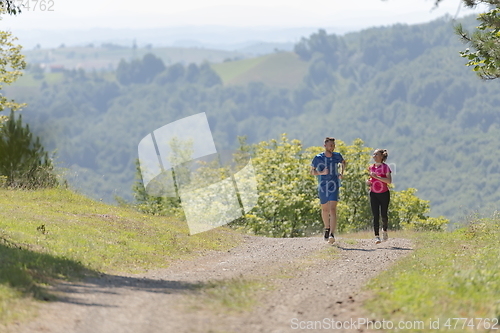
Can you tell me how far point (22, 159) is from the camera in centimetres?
2400

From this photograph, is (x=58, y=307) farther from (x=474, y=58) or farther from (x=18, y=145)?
(x=18, y=145)

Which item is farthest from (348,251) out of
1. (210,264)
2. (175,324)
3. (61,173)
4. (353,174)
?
(353,174)

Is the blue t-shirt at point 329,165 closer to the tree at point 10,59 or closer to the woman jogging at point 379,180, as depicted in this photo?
the woman jogging at point 379,180

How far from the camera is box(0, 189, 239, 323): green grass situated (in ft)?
29.7

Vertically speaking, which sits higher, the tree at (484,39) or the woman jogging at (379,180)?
the tree at (484,39)

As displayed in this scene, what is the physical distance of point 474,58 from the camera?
16.2 meters

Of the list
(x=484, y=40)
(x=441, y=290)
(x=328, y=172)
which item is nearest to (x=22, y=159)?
(x=328, y=172)

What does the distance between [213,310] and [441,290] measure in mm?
3033

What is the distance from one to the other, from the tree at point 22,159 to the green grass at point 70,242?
1.55 m

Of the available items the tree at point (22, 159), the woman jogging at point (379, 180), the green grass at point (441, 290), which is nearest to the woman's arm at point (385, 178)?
the woman jogging at point (379, 180)

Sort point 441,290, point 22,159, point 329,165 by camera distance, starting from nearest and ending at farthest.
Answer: point 441,290 → point 329,165 → point 22,159

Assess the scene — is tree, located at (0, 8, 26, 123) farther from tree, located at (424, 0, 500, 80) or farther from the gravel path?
tree, located at (424, 0, 500, 80)

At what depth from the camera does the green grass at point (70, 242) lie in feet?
29.7

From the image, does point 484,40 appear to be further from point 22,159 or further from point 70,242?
point 22,159
